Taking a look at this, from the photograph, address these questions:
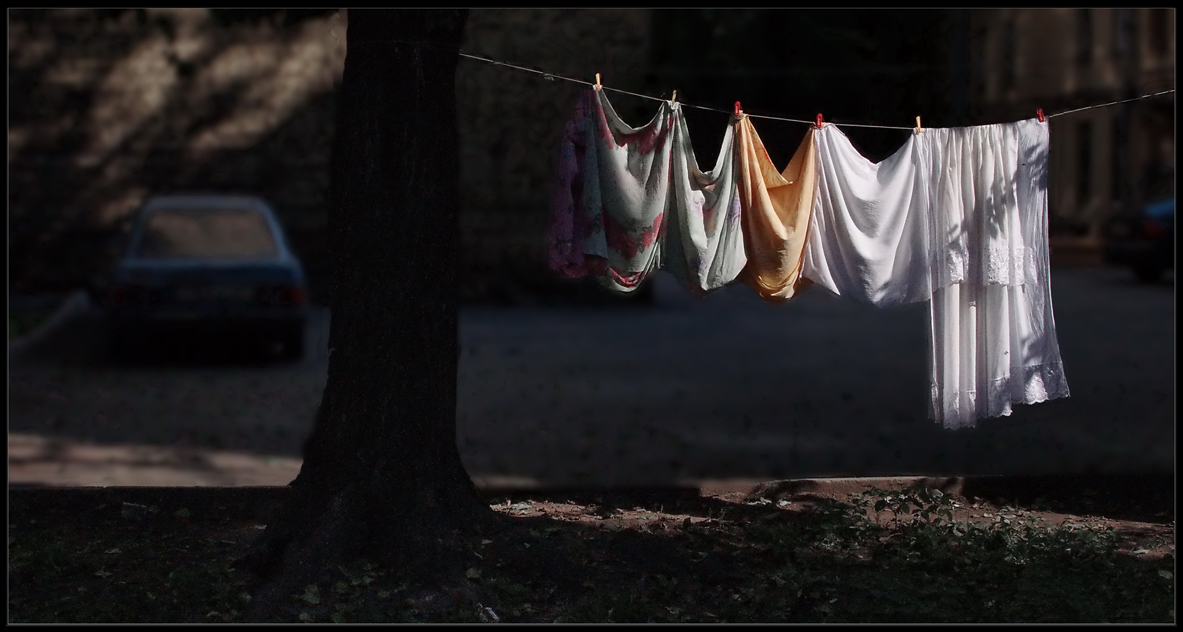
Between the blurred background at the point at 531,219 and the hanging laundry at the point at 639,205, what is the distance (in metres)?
0.46

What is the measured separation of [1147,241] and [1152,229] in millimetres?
175

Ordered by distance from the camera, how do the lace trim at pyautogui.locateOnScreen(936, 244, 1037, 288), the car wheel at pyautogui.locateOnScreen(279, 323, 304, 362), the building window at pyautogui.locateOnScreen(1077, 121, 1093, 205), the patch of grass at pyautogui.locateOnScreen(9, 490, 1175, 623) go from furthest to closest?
the building window at pyautogui.locateOnScreen(1077, 121, 1093, 205) < the car wheel at pyautogui.locateOnScreen(279, 323, 304, 362) < the lace trim at pyautogui.locateOnScreen(936, 244, 1037, 288) < the patch of grass at pyautogui.locateOnScreen(9, 490, 1175, 623)

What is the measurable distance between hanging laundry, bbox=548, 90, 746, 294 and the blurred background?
46cm

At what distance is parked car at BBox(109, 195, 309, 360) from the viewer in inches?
426

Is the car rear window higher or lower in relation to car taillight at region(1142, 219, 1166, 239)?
lower

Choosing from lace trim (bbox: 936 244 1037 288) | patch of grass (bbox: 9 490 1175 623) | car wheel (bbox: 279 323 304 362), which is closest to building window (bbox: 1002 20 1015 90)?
car wheel (bbox: 279 323 304 362)

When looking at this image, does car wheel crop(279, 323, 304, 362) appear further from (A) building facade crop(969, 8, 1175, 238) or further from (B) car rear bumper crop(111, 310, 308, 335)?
(A) building facade crop(969, 8, 1175, 238)

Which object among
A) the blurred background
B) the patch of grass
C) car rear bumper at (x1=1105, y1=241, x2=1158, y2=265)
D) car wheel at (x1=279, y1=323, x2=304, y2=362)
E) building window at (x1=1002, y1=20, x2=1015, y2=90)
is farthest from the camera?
building window at (x1=1002, y1=20, x2=1015, y2=90)

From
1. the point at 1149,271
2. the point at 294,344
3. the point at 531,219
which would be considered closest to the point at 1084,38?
the point at 1149,271

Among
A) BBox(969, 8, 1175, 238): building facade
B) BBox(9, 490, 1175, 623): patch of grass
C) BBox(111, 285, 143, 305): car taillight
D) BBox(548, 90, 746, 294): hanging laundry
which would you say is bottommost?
BBox(9, 490, 1175, 623): patch of grass

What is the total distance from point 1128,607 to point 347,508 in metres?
3.00

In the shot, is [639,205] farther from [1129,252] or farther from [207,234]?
[1129,252]

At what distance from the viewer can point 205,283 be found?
10844mm

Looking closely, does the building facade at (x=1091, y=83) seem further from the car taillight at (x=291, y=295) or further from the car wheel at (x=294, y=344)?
the car taillight at (x=291, y=295)
